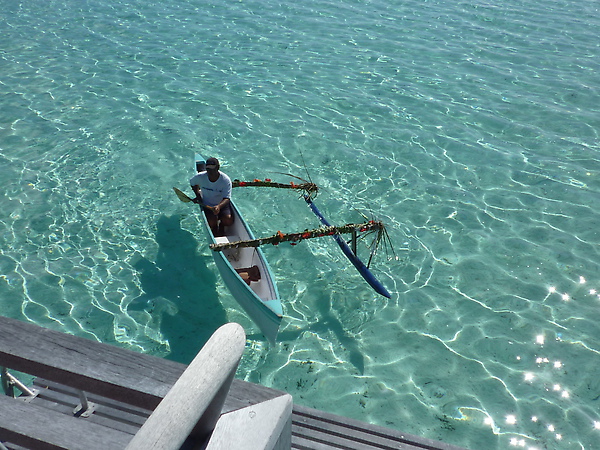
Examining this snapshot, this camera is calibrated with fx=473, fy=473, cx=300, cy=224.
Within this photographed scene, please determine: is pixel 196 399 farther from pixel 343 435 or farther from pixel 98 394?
pixel 343 435

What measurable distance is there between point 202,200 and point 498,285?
6035 mm

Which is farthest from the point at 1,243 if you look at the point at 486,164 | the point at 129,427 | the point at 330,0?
the point at 330,0

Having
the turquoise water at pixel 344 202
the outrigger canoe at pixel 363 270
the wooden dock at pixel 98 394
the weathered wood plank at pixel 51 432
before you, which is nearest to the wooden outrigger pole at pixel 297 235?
the outrigger canoe at pixel 363 270

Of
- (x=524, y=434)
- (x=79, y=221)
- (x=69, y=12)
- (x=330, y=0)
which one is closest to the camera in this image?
(x=524, y=434)

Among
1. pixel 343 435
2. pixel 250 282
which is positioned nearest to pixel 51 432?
pixel 343 435

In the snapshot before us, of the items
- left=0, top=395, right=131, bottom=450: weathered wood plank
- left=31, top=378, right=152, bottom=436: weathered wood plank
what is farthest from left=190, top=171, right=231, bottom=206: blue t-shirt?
left=0, top=395, right=131, bottom=450: weathered wood plank

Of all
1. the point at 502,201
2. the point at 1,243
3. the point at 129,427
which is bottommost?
Answer: the point at 1,243

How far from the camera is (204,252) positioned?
9633mm

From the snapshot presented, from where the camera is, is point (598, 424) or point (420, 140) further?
point (420, 140)

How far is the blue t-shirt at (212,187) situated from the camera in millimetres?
9445

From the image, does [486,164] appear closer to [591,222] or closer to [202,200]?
[591,222]

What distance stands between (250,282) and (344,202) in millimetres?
3827

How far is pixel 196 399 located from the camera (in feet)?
4.60

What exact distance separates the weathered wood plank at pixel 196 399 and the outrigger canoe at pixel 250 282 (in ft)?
18.0
